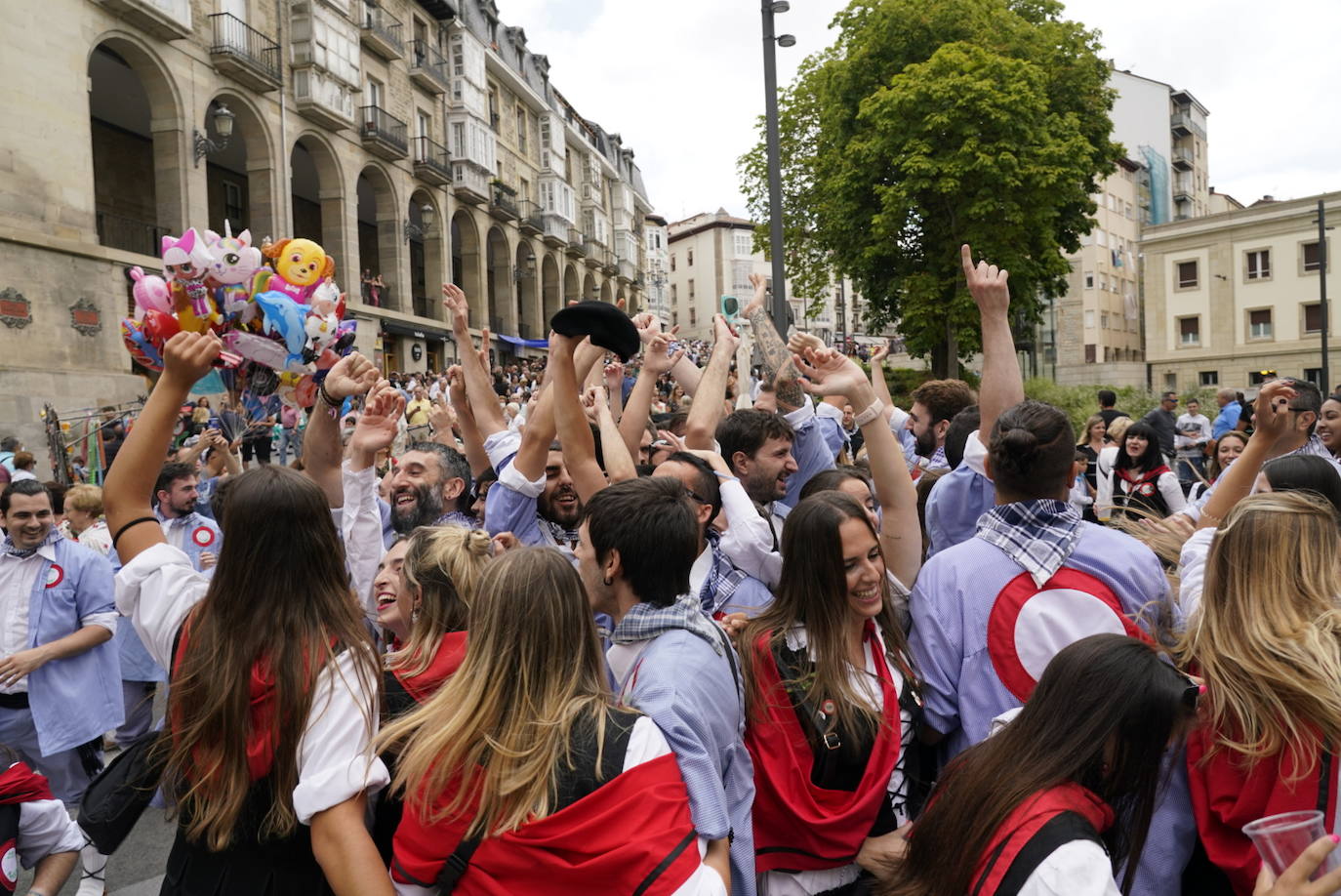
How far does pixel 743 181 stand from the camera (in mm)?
28781

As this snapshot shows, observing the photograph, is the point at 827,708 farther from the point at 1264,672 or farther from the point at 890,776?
the point at 1264,672

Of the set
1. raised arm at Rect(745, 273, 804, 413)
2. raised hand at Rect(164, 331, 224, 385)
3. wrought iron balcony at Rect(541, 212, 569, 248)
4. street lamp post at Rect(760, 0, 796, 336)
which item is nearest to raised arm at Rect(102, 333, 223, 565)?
raised hand at Rect(164, 331, 224, 385)

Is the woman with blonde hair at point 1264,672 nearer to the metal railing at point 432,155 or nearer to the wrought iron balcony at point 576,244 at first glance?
the metal railing at point 432,155

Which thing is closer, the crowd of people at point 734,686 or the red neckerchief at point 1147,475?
the crowd of people at point 734,686

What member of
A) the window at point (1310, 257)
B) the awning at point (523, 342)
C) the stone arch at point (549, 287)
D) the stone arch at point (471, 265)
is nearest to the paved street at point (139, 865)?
the stone arch at point (471, 265)

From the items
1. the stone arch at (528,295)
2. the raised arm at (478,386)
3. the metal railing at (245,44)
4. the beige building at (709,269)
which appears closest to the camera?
the raised arm at (478,386)

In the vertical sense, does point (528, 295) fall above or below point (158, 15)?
below

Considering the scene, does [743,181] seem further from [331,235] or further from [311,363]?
[311,363]

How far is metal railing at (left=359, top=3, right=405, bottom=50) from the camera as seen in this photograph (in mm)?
28005

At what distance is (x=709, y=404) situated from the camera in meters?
3.93

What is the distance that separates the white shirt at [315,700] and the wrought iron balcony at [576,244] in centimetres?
4530

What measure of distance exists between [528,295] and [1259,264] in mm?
33985

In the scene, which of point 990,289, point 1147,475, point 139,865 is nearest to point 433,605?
point 990,289

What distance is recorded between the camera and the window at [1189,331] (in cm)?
4475
